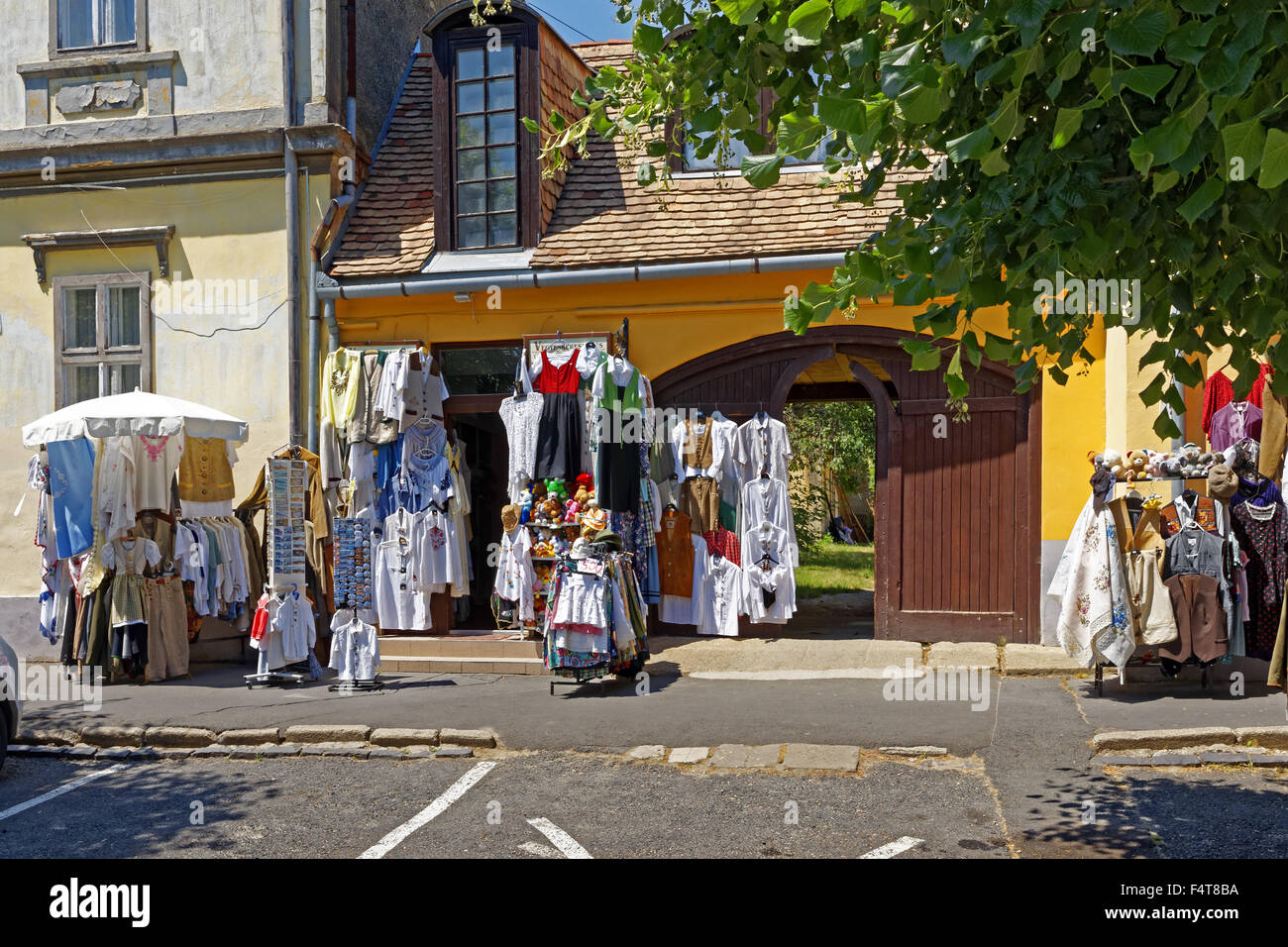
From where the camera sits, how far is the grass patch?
1789cm

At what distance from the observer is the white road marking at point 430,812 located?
18.7 ft

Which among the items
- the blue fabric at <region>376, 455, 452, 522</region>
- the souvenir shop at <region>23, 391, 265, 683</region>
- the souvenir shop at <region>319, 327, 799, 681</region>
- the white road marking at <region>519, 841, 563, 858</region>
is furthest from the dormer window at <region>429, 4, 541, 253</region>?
the white road marking at <region>519, 841, 563, 858</region>

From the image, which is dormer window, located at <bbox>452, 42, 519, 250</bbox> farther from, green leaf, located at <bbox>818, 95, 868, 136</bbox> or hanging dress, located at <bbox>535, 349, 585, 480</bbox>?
green leaf, located at <bbox>818, 95, 868, 136</bbox>

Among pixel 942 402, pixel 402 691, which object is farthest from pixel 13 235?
pixel 942 402

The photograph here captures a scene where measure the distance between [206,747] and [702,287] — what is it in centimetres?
651

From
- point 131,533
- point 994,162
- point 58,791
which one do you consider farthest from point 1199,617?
point 131,533

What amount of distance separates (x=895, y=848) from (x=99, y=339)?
1088cm

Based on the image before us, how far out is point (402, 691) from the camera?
9.86 metres

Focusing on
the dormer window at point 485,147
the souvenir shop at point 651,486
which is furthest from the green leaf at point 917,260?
the dormer window at point 485,147

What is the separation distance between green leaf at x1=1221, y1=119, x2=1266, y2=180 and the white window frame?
11987 millimetres

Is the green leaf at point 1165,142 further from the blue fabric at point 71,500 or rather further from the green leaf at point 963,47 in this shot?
the blue fabric at point 71,500

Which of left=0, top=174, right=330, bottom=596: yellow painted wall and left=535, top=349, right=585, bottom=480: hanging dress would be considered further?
left=0, top=174, right=330, bottom=596: yellow painted wall

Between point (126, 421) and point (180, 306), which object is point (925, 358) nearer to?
point (126, 421)

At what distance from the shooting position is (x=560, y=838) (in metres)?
5.82
